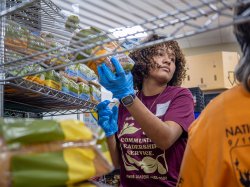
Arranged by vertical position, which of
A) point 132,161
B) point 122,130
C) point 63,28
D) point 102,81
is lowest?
point 132,161

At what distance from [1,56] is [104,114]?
72cm

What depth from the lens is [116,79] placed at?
1116 millimetres

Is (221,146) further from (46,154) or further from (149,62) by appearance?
(149,62)

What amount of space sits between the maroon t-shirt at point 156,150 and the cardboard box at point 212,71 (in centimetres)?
235

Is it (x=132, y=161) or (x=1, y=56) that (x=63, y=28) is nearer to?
(x=1, y=56)

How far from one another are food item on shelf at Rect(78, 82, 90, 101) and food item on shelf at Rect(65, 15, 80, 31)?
2.64 ft

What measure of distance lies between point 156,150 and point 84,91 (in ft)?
1.91

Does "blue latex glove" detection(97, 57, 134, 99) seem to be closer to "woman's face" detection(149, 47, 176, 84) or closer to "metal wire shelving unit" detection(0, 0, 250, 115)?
"metal wire shelving unit" detection(0, 0, 250, 115)

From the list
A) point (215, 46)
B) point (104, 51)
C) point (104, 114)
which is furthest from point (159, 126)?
point (215, 46)

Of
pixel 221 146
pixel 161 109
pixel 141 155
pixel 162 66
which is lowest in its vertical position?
pixel 141 155

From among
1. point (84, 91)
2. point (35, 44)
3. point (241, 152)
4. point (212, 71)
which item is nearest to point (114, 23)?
point (35, 44)

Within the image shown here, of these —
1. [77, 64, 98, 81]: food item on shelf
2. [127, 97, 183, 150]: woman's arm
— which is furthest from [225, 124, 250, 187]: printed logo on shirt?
[77, 64, 98, 81]: food item on shelf

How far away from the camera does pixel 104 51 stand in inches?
31.4

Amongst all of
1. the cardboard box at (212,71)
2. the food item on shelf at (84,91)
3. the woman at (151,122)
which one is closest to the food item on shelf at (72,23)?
the woman at (151,122)
